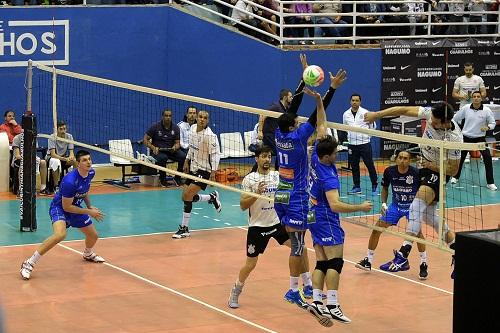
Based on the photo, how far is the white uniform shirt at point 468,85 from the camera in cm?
2706

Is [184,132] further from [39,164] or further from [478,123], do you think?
[478,123]

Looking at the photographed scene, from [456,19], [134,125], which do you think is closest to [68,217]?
[134,125]

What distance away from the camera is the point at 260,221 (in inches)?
568

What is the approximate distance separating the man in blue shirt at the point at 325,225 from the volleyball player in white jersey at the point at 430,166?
0.99 metres

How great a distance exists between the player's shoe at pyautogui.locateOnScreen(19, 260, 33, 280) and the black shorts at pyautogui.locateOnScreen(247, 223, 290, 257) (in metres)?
3.79

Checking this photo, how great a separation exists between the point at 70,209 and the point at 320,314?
5.12 metres

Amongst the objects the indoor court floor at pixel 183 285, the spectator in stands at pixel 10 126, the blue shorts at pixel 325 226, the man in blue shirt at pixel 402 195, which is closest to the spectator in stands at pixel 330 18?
the indoor court floor at pixel 183 285

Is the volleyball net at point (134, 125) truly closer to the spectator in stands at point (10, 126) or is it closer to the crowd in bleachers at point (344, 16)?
the spectator in stands at point (10, 126)

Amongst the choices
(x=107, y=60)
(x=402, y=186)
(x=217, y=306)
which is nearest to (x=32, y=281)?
(x=217, y=306)

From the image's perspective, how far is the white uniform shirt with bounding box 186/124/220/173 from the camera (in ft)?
62.1

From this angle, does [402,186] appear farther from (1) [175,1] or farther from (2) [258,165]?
(1) [175,1]

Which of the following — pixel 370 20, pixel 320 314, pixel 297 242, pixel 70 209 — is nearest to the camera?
pixel 320 314

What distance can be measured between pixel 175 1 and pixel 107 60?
268cm

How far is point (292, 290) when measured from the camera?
1405cm
